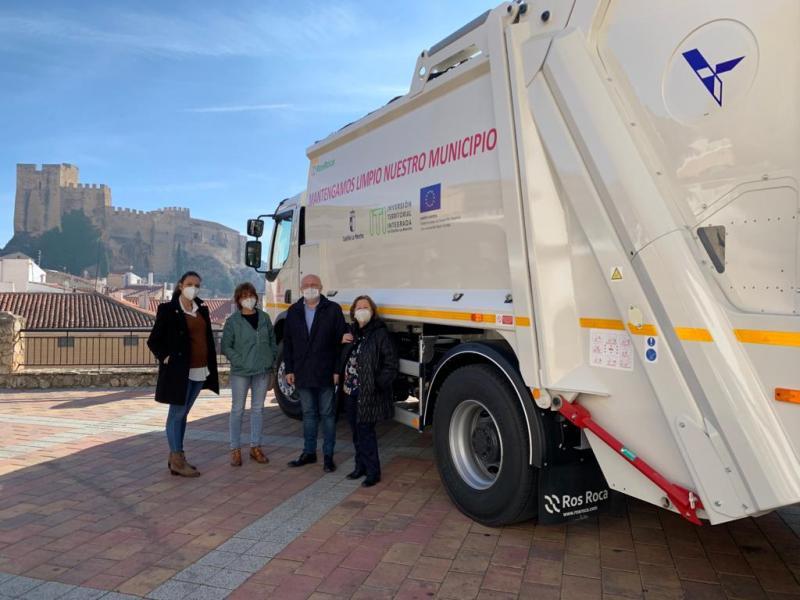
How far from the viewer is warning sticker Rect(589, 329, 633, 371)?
2857mm

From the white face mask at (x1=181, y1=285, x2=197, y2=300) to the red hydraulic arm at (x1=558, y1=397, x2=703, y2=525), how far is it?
10.5 ft

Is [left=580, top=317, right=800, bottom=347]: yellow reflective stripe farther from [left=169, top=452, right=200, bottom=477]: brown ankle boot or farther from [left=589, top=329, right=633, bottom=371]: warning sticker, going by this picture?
[left=169, top=452, right=200, bottom=477]: brown ankle boot

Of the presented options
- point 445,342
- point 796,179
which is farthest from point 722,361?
point 445,342

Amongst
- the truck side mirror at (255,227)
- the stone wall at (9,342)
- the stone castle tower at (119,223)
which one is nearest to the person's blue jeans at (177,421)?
the truck side mirror at (255,227)

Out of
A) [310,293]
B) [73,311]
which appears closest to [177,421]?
[310,293]

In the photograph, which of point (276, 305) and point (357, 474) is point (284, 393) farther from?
point (357, 474)

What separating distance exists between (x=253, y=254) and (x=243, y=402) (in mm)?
2867

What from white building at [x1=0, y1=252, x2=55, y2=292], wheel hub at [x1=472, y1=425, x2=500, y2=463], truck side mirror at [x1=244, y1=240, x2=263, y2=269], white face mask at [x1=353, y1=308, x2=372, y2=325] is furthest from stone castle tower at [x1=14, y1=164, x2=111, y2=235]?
wheel hub at [x1=472, y1=425, x2=500, y2=463]

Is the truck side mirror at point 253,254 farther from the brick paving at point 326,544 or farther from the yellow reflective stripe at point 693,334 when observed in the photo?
the yellow reflective stripe at point 693,334

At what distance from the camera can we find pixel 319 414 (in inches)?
208

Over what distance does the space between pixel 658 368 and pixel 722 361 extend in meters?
0.30

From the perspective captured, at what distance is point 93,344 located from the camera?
48.0ft

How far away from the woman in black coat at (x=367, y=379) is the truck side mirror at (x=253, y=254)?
3.20 metres

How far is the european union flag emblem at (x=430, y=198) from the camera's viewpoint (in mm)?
4242
